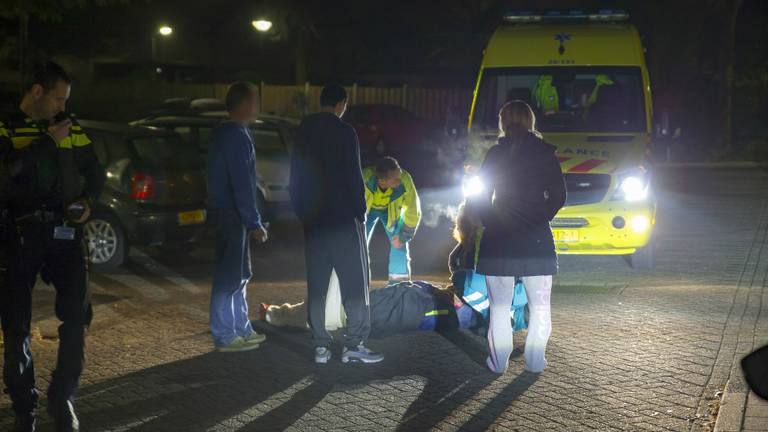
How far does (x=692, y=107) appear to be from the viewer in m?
34.4

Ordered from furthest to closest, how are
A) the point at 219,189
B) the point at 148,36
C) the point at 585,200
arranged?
the point at 148,36
the point at 585,200
the point at 219,189

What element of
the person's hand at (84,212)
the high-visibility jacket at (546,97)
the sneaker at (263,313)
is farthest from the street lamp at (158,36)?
the person's hand at (84,212)

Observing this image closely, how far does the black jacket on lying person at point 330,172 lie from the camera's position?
24.0 feet

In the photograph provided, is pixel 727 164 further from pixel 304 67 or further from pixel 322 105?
pixel 322 105

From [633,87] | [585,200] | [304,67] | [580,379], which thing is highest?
[304,67]

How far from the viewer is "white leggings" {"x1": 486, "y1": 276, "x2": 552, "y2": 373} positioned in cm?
730

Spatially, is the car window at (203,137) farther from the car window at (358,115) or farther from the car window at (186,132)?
the car window at (358,115)

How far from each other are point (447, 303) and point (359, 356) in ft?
3.93

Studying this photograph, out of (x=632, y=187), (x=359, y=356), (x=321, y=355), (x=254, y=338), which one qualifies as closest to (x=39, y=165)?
(x=321, y=355)

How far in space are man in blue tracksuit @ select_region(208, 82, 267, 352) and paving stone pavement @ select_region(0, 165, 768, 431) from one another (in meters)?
0.35

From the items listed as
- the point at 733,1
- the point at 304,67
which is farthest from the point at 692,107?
the point at 304,67

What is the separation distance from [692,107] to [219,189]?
1135 inches

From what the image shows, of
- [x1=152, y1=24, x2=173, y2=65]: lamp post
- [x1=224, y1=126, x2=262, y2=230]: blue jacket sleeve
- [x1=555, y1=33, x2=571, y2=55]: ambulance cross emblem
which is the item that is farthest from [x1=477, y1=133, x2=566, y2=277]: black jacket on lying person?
[x1=152, y1=24, x2=173, y2=65]: lamp post

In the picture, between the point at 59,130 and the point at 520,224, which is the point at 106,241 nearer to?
the point at 520,224
